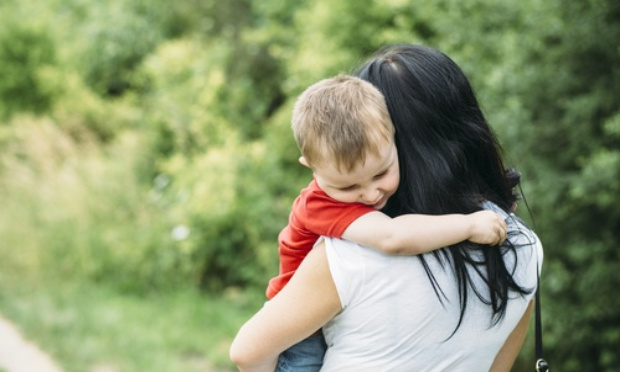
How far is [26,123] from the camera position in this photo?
9.65 m

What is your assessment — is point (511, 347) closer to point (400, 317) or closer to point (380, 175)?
point (400, 317)

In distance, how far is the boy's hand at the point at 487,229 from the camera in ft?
5.54

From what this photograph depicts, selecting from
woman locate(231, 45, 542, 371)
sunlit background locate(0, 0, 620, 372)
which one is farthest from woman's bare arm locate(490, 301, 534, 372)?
sunlit background locate(0, 0, 620, 372)

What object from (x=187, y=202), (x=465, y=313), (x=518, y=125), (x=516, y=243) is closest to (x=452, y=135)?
(x=516, y=243)

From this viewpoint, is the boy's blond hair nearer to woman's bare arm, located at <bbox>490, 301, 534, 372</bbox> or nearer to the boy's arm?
the boy's arm

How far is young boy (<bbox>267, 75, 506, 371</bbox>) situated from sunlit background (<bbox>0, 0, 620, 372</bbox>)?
178 cm

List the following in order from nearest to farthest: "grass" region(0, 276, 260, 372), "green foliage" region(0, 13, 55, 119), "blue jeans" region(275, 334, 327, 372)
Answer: "blue jeans" region(275, 334, 327, 372)
"grass" region(0, 276, 260, 372)
"green foliage" region(0, 13, 55, 119)

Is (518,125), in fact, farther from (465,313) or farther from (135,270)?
(135,270)

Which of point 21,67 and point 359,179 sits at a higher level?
point 21,67

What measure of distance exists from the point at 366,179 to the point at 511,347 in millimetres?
621

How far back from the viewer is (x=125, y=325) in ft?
21.1

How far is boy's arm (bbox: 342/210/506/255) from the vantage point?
1625mm

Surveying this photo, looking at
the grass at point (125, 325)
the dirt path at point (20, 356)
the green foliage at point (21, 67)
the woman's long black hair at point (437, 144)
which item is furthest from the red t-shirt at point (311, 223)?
the green foliage at point (21, 67)

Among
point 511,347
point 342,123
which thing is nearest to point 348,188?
point 342,123
